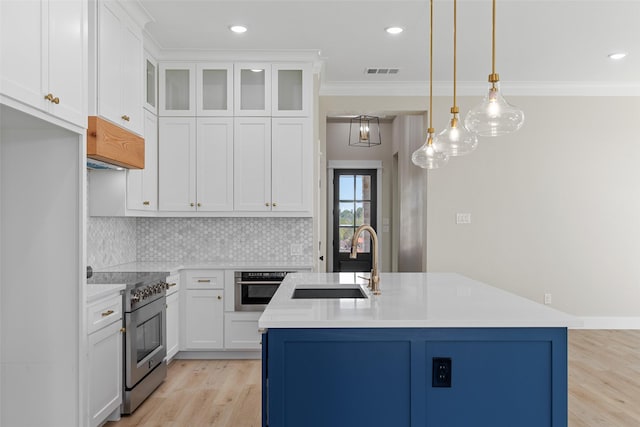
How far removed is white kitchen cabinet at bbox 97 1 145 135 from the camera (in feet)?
9.95

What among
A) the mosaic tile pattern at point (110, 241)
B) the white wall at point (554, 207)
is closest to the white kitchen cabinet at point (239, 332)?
the mosaic tile pattern at point (110, 241)

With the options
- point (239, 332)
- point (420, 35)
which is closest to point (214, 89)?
point (420, 35)

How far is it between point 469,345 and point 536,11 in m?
2.68

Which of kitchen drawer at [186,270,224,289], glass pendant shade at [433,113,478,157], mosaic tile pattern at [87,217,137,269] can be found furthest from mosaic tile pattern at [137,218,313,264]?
glass pendant shade at [433,113,478,157]

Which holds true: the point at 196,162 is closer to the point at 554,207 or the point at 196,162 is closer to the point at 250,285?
the point at 250,285

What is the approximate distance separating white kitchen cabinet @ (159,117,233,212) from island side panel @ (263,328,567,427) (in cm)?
273

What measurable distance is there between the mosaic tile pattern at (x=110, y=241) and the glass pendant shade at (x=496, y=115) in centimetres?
297

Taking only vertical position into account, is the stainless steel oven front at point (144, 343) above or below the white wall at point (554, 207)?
below

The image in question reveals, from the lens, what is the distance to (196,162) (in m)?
4.43

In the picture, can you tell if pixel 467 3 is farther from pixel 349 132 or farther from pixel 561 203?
pixel 349 132

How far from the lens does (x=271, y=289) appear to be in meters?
4.24

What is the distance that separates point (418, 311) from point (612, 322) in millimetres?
4530

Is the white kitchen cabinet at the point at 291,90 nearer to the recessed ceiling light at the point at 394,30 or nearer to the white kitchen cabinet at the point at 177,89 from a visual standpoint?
the white kitchen cabinet at the point at 177,89

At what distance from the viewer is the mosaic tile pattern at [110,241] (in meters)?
3.78
